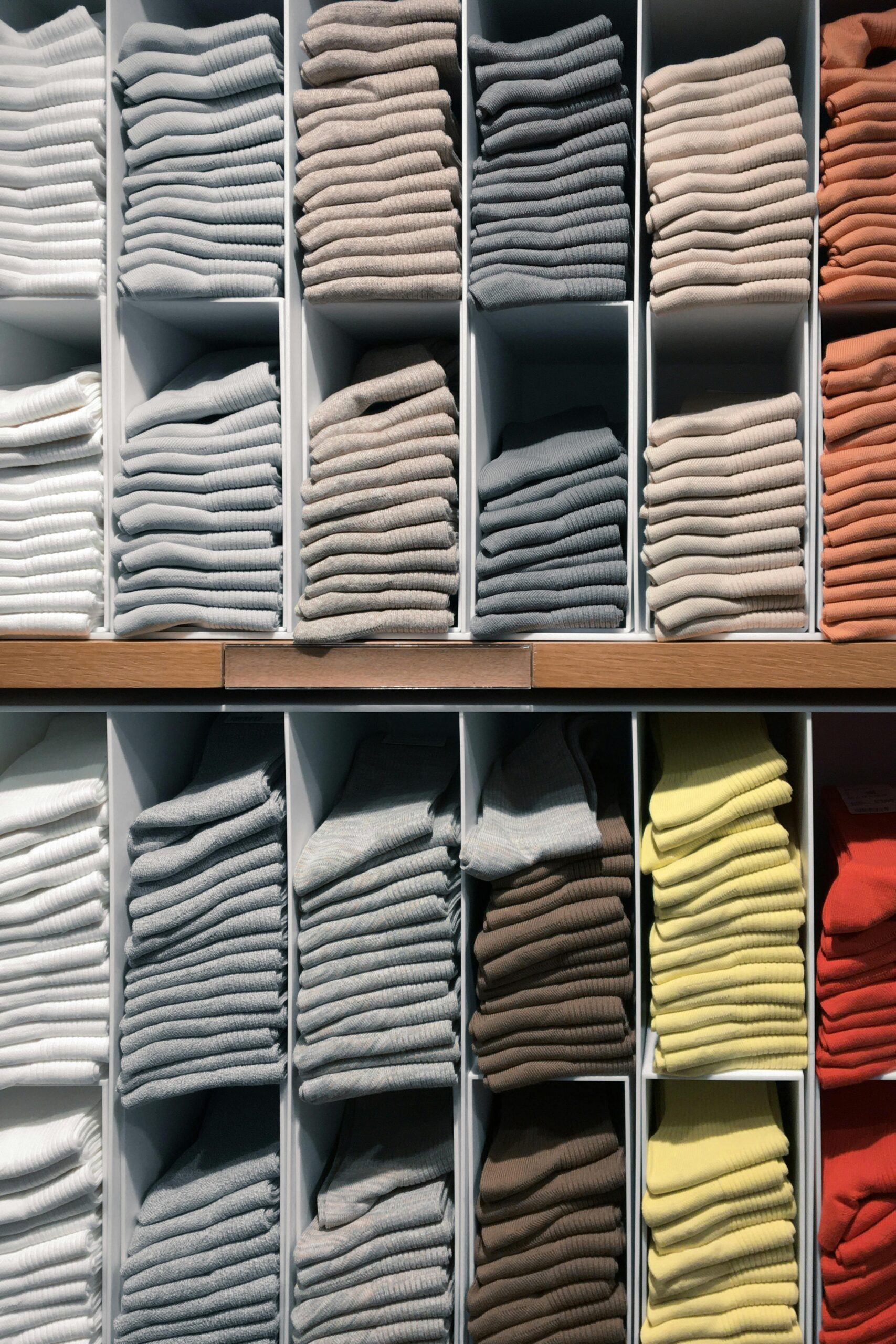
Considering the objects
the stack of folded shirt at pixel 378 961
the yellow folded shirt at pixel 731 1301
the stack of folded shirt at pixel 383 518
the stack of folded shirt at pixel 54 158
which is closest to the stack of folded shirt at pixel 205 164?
the stack of folded shirt at pixel 54 158

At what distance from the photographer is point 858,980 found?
145 cm

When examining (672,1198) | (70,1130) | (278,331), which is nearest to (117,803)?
(70,1130)

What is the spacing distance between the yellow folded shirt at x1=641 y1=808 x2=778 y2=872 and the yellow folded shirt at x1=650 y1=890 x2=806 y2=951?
3.7 inches

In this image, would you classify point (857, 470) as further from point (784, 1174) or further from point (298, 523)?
point (784, 1174)

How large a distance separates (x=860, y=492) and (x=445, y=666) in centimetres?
69

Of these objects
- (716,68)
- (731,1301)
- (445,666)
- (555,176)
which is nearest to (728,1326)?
(731,1301)

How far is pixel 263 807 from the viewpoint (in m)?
1.54

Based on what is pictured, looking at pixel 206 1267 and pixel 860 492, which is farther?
pixel 206 1267

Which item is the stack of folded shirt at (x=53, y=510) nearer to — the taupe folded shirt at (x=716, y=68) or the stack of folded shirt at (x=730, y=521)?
the stack of folded shirt at (x=730, y=521)

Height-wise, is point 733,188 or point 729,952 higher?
point 733,188

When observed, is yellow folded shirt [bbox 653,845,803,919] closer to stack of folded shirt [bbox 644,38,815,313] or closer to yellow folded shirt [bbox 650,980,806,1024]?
yellow folded shirt [bbox 650,980,806,1024]

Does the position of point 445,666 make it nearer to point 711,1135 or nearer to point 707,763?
point 707,763

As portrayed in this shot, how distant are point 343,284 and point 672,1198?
5.08 feet

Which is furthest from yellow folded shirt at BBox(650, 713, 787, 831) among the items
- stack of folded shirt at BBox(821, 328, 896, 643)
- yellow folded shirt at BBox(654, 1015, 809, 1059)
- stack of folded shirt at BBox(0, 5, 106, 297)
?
stack of folded shirt at BBox(0, 5, 106, 297)
